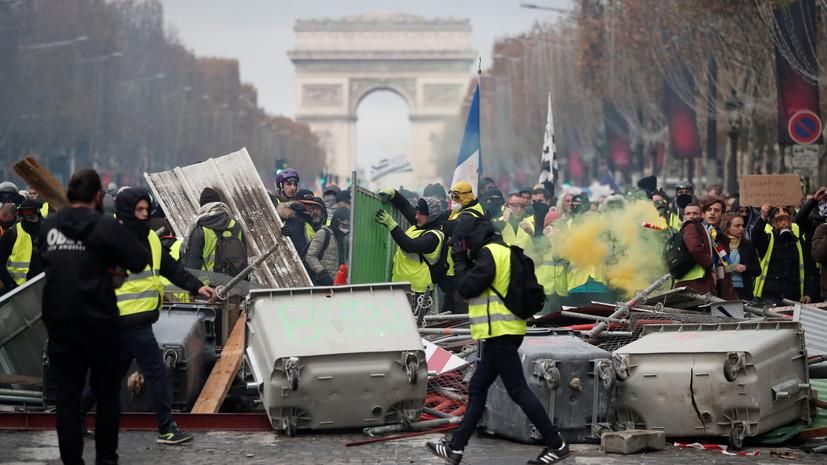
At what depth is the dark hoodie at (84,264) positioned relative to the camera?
8164 mm

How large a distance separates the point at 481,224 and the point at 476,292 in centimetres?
46

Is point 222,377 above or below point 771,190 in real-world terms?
below

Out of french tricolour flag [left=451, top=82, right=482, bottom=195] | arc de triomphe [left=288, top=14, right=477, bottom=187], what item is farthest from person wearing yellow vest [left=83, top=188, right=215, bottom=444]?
arc de triomphe [left=288, top=14, right=477, bottom=187]

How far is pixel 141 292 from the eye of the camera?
9461mm

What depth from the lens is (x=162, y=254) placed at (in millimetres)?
9734

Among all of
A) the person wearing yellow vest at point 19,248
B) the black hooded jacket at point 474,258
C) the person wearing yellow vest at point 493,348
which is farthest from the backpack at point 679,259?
the person wearing yellow vest at point 19,248

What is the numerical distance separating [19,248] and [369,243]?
3349 mm

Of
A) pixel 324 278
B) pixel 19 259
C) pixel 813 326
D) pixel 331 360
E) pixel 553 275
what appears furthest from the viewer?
pixel 553 275

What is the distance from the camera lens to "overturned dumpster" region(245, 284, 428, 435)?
980 cm

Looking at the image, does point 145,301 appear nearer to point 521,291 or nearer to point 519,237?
point 521,291

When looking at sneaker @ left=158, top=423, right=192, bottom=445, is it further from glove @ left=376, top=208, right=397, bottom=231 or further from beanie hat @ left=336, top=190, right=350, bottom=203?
beanie hat @ left=336, top=190, right=350, bottom=203

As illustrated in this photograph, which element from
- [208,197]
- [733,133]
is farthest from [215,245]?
[733,133]

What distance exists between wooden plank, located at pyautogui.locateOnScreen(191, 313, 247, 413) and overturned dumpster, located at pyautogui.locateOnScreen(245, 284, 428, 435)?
0.48 m

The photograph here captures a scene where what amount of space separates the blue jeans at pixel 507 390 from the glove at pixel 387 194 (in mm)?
4210
